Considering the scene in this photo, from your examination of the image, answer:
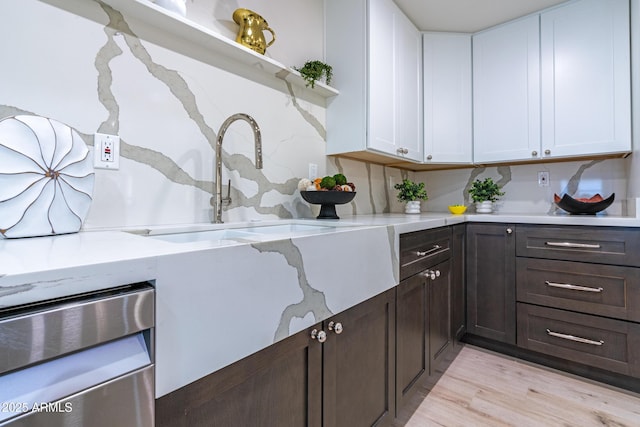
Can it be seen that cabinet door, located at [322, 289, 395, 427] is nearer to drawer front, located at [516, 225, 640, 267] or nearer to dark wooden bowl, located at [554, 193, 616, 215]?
drawer front, located at [516, 225, 640, 267]

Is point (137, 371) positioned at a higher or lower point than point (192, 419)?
higher

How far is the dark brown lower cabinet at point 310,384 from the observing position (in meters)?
0.60

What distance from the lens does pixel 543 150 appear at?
2127 millimetres

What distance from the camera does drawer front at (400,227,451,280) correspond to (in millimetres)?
1292

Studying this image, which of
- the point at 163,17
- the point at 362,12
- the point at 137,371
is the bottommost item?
the point at 137,371

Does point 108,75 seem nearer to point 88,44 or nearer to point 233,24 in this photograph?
point 88,44

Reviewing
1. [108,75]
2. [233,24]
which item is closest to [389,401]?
[108,75]

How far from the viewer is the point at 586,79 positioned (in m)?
1.99

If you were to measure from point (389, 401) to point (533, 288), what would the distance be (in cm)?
125

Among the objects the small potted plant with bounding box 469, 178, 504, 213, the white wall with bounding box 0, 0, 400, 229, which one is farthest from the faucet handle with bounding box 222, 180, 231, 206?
the small potted plant with bounding box 469, 178, 504, 213

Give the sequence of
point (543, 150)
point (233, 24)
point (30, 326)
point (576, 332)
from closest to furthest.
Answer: point (30, 326), point (233, 24), point (576, 332), point (543, 150)

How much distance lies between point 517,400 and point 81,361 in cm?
189

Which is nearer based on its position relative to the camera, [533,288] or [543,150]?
[533,288]

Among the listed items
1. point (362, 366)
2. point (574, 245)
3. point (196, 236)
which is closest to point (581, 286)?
point (574, 245)
